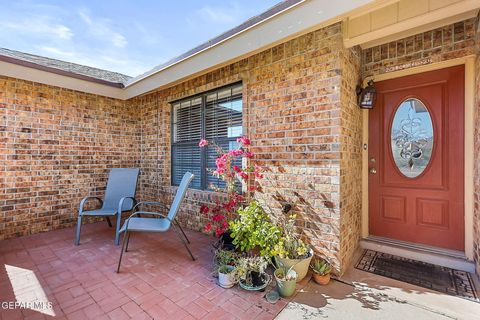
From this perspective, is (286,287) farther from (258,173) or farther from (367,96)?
(367,96)

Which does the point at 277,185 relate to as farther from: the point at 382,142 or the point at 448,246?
the point at 448,246

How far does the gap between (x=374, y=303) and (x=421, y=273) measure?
34.5 inches

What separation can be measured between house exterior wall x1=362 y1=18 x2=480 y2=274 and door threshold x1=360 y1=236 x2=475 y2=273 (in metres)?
0.16

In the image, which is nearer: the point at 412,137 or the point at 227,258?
the point at 227,258

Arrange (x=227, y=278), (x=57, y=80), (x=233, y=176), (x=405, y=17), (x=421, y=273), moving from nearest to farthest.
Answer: (x=405, y=17)
(x=227, y=278)
(x=421, y=273)
(x=233, y=176)
(x=57, y=80)

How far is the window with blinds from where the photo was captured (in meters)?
3.35

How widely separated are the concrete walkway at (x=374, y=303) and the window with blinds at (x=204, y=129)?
1996mm

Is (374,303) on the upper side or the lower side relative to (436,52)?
lower

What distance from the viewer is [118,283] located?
218 centimetres

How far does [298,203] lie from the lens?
2469 millimetres

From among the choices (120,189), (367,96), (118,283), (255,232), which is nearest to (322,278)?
(255,232)

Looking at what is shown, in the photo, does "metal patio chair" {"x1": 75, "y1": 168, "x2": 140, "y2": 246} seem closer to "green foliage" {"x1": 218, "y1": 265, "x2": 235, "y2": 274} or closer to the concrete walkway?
"green foliage" {"x1": 218, "y1": 265, "x2": 235, "y2": 274}

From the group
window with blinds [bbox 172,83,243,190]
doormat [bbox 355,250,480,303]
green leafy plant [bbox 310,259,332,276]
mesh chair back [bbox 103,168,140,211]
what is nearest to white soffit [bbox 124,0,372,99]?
window with blinds [bbox 172,83,243,190]

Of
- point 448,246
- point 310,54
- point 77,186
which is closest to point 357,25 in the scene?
point 310,54
